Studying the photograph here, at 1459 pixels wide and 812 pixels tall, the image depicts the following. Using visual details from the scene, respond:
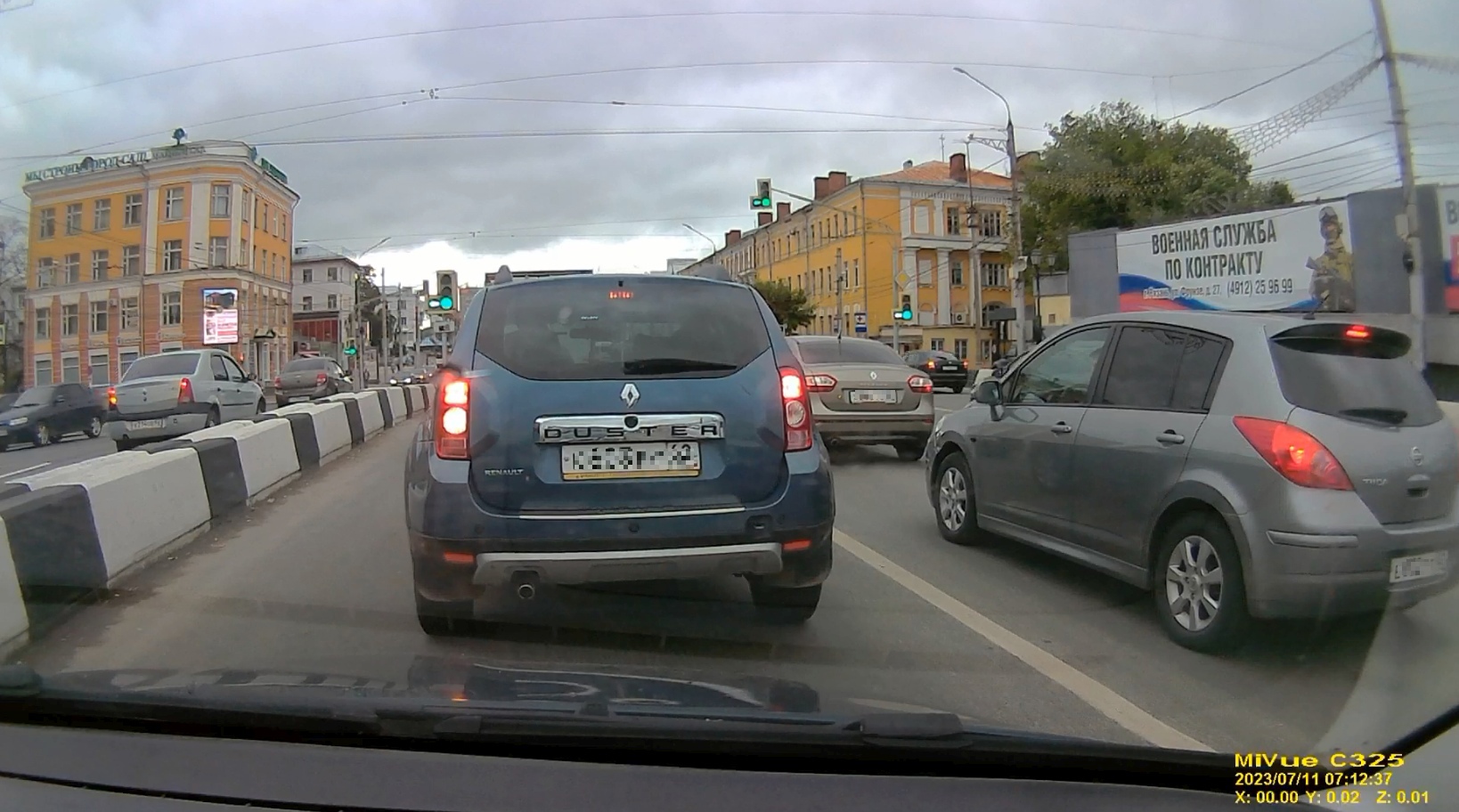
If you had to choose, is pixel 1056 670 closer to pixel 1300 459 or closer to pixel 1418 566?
pixel 1300 459

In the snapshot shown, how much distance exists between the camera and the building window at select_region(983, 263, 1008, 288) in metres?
65.4

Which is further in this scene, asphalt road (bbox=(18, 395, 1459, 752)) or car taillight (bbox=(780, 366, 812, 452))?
car taillight (bbox=(780, 366, 812, 452))

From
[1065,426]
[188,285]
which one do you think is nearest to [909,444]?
[1065,426]

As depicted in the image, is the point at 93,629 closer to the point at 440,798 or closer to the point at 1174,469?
the point at 440,798

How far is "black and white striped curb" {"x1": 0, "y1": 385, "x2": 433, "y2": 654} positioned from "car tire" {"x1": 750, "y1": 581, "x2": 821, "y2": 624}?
1.81m

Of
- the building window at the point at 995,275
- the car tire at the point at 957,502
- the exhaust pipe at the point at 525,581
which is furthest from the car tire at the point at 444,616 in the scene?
the building window at the point at 995,275

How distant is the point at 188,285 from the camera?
5366 centimetres

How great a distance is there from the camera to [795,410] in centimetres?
443

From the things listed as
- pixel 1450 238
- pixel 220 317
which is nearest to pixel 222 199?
pixel 220 317

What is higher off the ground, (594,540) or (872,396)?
(872,396)

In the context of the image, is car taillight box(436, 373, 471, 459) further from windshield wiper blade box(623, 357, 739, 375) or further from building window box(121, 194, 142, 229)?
building window box(121, 194, 142, 229)

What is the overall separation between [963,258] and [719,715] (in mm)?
63969

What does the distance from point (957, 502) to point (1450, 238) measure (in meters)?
20.3

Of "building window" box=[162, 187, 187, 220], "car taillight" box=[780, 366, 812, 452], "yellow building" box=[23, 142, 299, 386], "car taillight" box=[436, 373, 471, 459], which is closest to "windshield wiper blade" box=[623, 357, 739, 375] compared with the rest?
"car taillight" box=[780, 366, 812, 452]
